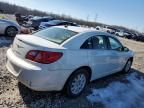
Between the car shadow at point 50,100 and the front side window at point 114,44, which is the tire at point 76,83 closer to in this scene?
the car shadow at point 50,100

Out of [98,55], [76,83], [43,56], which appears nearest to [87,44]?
[98,55]

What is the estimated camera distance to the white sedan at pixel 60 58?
4.42 meters

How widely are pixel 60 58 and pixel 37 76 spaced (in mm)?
593

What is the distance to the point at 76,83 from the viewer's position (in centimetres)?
526

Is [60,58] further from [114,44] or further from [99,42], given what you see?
[114,44]

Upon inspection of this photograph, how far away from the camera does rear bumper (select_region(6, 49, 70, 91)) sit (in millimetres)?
4344

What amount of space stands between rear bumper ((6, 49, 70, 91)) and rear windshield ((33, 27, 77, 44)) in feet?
2.72

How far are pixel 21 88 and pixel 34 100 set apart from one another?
649 mm

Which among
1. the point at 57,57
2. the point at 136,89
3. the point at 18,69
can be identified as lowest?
the point at 136,89

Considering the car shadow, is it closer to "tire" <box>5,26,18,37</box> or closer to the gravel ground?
the gravel ground

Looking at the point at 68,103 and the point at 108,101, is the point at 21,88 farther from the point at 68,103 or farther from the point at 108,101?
the point at 108,101

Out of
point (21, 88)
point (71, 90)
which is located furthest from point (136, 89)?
point (21, 88)

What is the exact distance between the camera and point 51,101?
5.01 m

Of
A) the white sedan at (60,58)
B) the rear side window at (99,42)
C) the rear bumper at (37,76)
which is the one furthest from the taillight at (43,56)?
the rear side window at (99,42)
